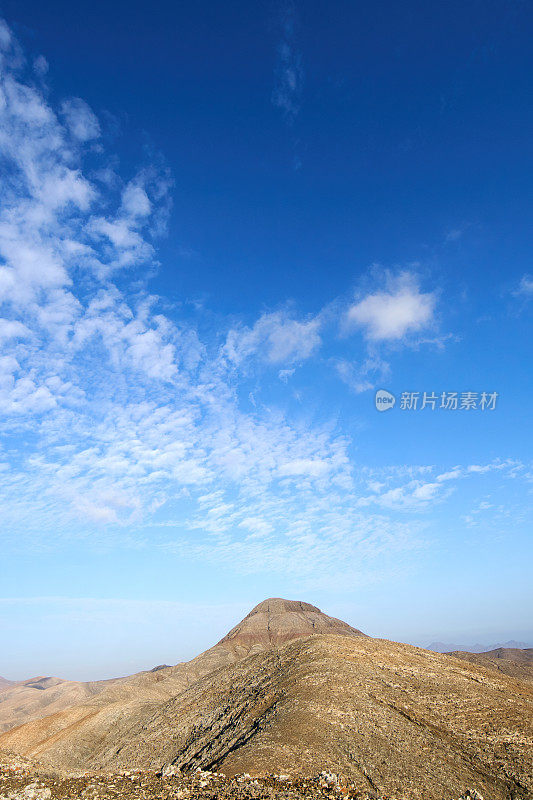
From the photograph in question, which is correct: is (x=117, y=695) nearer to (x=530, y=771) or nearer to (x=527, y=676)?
(x=530, y=771)

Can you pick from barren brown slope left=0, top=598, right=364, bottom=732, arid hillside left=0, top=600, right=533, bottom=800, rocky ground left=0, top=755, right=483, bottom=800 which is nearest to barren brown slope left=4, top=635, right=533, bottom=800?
arid hillside left=0, top=600, right=533, bottom=800

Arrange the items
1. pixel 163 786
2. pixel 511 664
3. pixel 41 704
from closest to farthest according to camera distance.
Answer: pixel 163 786 → pixel 511 664 → pixel 41 704

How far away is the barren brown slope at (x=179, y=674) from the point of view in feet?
261

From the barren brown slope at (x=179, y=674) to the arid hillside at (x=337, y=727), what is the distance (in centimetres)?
651

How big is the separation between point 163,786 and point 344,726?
15.6m

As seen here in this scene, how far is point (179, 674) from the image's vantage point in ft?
354

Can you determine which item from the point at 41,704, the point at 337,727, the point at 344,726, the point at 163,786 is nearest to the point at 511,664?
the point at 344,726

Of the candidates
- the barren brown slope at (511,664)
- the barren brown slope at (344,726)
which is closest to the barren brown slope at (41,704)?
the barren brown slope at (344,726)

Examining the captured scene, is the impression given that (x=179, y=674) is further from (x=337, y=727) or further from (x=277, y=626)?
(x=337, y=727)

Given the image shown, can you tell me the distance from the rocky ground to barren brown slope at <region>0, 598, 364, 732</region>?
4845 cm

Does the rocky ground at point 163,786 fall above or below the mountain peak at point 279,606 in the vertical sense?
below

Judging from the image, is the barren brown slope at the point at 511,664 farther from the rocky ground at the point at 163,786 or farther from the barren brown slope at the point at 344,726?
the rocky ground at the point at 163,786

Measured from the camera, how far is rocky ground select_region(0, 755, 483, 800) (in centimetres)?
2148

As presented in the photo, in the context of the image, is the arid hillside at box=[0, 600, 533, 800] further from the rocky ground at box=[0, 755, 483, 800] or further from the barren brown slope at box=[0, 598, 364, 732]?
the barren brown slope at box=[0, 598, 364, 732]
